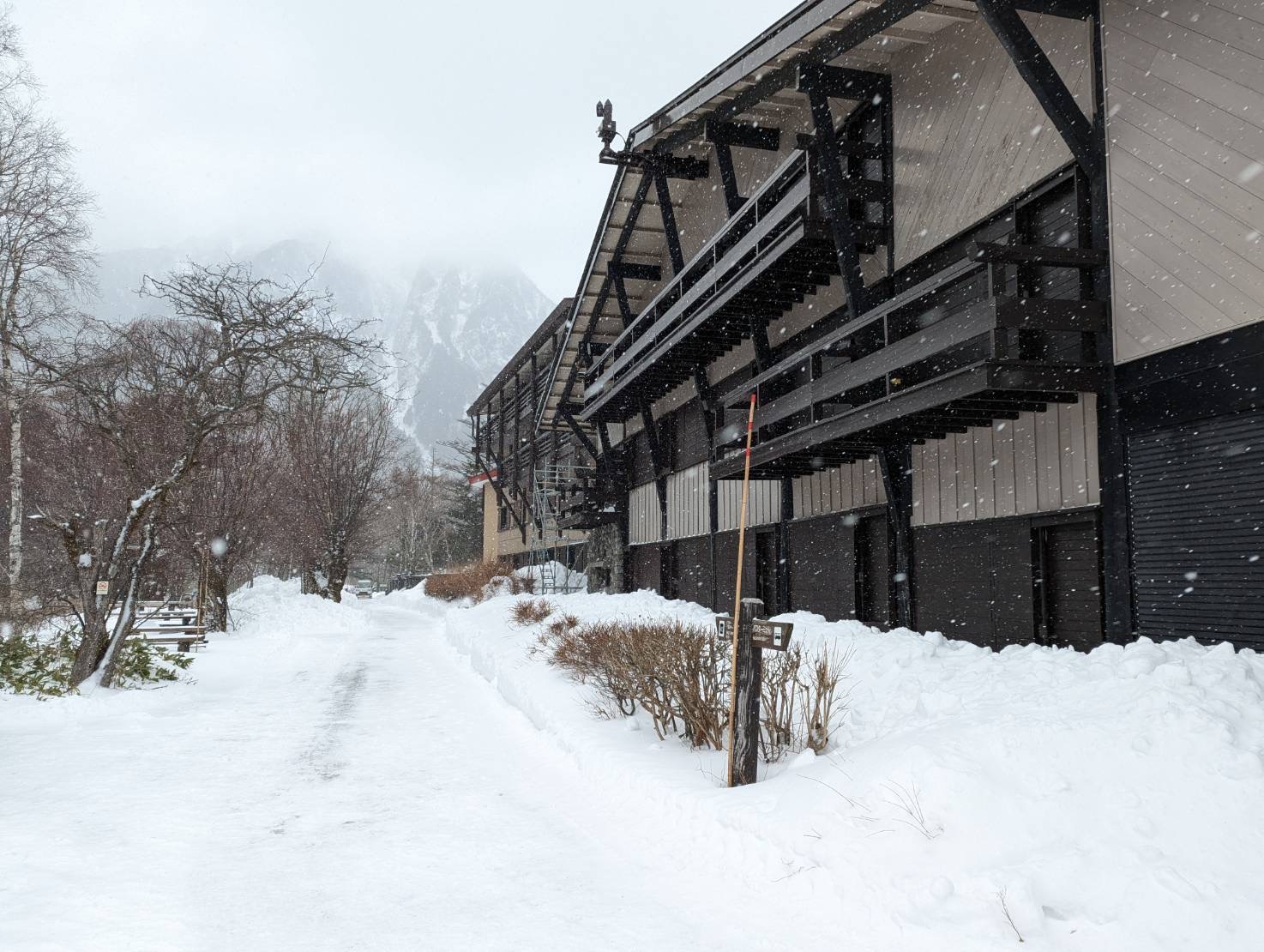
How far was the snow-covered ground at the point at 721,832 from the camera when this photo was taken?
4.03 metres

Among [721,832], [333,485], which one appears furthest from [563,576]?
[721,832]

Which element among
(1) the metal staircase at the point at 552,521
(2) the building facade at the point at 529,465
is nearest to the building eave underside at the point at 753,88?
(2) the building facade at the point at 529,465

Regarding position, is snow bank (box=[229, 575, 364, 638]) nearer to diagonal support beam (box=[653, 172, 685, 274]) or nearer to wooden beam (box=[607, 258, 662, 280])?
wooden beam (box=[607, 258, 662, 280])

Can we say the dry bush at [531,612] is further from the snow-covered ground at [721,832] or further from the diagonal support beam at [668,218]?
the snow-covered ground at [721,832]

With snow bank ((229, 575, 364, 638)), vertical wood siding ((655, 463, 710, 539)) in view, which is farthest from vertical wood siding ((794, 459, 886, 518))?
snow bank ((229, 575, 364, 638))

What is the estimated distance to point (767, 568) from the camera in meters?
17.2

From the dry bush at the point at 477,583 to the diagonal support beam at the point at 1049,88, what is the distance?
23334mm

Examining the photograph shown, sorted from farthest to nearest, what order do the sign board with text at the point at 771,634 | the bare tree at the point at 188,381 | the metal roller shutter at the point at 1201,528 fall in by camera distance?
1. the bare tree at the point at 188,381
2. the metal roller shutter at the point at 1201,528
3. the sign board with text at the point at 771,634

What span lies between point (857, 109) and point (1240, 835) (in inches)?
464

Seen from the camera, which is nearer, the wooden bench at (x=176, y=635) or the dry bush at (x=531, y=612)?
the wooden bench at (x=176, y=635)

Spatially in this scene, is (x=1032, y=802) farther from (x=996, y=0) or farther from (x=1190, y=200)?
(x=996, y=0)

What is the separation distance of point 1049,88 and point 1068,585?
16.3 ft

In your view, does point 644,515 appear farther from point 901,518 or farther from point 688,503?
point 901,518

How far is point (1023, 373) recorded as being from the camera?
804 cm
